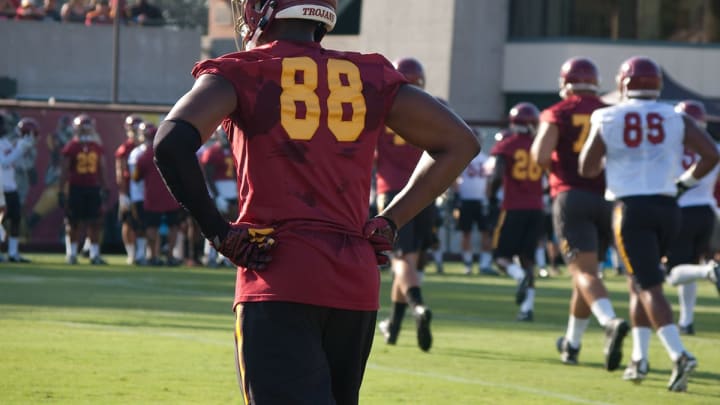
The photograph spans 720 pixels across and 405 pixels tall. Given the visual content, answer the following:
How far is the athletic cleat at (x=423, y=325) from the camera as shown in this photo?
11141 millimetres

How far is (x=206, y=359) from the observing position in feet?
34.6

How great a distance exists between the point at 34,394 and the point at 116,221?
17.0 m

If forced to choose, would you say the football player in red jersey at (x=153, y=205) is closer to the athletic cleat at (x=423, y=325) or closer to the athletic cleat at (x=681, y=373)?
the athletic cleat at (x=423, y=325)

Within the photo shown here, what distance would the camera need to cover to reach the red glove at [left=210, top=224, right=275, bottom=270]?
444 cm

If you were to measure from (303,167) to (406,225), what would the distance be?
281 inches

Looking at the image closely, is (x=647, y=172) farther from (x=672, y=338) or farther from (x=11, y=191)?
(x=11, y=191)

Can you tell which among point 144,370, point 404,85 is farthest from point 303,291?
point 144,370

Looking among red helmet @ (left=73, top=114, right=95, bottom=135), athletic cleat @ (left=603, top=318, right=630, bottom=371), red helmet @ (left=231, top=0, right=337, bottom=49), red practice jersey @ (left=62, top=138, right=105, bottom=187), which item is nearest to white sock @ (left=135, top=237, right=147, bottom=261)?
red practice jersey @ (left=62, top=138, right=105, bottom=187)

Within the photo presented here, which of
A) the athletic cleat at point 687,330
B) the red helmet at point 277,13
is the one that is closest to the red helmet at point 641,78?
the athletic cleat at point 687,330

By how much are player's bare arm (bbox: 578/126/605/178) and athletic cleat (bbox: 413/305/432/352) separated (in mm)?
1977

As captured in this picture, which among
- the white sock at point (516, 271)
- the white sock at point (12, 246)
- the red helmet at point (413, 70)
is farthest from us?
the white sock at point (12, 246)

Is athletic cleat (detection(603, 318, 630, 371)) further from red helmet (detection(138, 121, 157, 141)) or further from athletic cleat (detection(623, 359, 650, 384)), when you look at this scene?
red helmet (detection(138, 121, 157, 141))

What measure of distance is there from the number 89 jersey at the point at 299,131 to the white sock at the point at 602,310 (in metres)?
5.85

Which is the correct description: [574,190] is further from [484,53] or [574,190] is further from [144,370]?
[484,53]
